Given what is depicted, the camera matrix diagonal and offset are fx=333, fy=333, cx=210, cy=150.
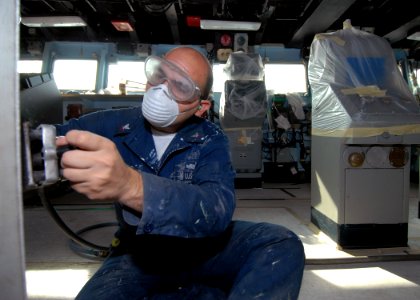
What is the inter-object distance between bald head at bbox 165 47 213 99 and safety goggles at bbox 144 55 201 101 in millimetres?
106

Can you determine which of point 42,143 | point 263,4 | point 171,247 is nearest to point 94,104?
point 263,4

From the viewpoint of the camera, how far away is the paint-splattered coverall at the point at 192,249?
952 millimetres

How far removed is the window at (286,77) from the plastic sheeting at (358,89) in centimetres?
336

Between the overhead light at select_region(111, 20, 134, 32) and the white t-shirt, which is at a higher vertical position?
the overhead light at select_region(111, 20, 134, 32)

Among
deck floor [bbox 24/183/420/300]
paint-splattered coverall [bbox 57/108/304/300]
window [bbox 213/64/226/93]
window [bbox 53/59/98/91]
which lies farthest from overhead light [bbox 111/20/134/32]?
paint-splattered coverall [bbox 57/108/304/300]

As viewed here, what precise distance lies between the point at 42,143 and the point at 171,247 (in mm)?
760

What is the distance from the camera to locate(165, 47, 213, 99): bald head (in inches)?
44.6

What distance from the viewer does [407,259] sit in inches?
75.9

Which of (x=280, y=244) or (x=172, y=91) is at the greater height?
(x=172, y=91)

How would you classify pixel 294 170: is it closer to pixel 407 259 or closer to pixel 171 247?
pixel 407 259

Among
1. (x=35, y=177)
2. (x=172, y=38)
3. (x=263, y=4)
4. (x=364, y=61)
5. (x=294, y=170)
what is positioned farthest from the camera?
(x=172, y=38)

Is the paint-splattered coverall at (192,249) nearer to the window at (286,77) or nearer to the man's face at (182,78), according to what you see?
the man's face at (182,78)

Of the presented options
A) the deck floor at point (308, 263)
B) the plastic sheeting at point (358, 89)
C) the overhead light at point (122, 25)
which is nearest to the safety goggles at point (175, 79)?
the deck floor at point (308, 263)

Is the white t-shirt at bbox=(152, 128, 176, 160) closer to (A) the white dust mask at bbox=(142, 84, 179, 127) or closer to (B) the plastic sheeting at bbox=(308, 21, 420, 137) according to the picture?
(A) the white dust mask at bbox=(142, 84, 179, 127)
